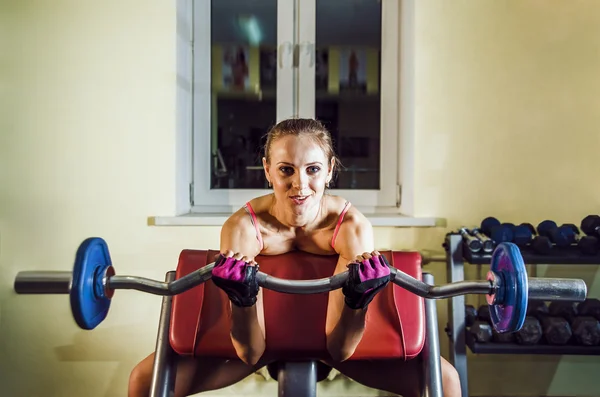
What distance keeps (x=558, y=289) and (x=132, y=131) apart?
5.29 feet

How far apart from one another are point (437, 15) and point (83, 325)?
5.68ft

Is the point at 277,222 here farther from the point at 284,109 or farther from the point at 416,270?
the point at 284,109

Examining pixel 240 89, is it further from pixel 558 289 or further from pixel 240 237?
pixel 558 289

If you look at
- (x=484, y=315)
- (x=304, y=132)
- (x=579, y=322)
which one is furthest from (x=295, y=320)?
(x=579, y=322)

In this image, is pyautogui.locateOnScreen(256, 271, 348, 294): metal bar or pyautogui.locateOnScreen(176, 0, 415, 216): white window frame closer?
pyautogui.locateOnScreen(256, 271, 348, 294): metal bar

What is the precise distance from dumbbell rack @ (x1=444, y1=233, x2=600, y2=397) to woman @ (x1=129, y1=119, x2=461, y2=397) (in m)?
0.27

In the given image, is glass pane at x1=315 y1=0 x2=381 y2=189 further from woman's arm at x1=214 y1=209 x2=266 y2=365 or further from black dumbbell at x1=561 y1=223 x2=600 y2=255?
woman's arm at x1=214 y1=209 x2=266 y2=365

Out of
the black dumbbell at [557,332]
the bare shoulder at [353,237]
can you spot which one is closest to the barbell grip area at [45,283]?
the bare shoulder at [353,237]

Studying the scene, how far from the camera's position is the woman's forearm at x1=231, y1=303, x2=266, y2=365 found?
107 centimetres

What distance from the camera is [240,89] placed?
2.14 meters

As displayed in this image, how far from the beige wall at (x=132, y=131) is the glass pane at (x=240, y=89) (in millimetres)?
319

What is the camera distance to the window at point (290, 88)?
206cm

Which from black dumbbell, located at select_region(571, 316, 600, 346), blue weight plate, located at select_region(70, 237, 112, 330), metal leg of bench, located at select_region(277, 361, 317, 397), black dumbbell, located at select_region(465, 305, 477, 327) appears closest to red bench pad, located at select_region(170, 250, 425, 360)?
metal leg of bench, located at select_region(277, 361, 317, 397)

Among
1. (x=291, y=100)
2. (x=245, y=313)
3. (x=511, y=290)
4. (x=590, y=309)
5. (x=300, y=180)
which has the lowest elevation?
(x=590, y=309)
